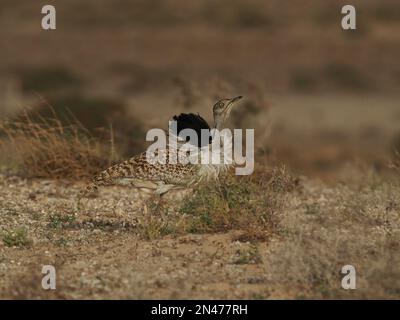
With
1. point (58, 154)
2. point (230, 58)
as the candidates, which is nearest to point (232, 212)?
point (58, 154)

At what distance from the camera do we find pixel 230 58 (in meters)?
28.2

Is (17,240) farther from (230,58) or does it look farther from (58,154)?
(230,58)

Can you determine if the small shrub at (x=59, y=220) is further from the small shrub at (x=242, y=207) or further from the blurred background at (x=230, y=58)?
the blurred background at (x=230, y=58)

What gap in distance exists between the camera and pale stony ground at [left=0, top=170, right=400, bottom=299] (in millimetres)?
7172

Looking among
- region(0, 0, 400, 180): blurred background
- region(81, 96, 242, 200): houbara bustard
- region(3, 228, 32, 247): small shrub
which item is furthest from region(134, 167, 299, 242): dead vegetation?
region(0, 0, 400, 180): blurred background

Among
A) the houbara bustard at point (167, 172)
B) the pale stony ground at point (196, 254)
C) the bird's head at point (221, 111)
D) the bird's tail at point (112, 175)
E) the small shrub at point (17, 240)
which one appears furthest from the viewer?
the bird's head at point (221, 111)

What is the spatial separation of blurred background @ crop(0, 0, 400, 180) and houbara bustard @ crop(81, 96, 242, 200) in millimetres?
8668

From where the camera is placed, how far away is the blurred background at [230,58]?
72.0ft

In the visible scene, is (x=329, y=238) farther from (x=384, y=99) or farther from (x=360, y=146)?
(x=384, y=99)

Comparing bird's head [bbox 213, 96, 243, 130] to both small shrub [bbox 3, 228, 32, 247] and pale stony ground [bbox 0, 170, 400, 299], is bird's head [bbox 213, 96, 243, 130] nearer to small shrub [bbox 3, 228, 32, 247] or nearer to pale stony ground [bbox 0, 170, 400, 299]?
pale stony ground [bbox 0, 170, 400, 299]

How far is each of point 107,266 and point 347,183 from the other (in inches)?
179

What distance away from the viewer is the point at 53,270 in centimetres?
751

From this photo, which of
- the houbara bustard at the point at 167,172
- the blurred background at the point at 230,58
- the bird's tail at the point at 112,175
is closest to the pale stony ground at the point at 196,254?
the houbara bustard at the point at 167,172

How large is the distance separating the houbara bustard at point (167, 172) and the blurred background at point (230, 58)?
8.67m
